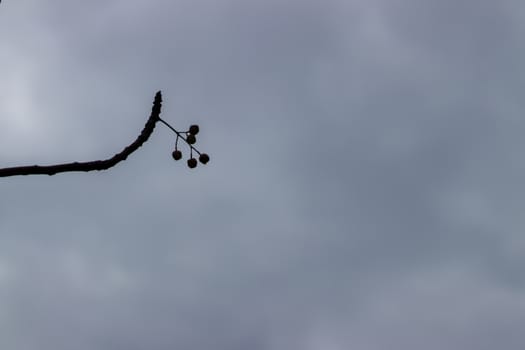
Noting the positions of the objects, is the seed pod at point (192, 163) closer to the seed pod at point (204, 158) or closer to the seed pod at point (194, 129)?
the seed pod at point (204, 158)

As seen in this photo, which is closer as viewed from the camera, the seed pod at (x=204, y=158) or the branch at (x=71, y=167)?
the branch at (x=71, y=167)

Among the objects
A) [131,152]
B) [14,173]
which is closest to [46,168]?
[14,173]

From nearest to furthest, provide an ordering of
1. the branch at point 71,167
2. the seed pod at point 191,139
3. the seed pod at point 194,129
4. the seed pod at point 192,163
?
the branch at point 71,167 → the seed pod at point 191,139 → the seed pod at point 194,129 → the seed pod at point 192,163

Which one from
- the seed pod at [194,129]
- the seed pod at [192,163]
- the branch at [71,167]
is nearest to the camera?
the branch at [71,167]

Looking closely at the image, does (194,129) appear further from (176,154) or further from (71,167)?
(71,167)

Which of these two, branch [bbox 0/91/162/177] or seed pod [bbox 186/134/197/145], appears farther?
seed pod [bbox 186/134/197/145]

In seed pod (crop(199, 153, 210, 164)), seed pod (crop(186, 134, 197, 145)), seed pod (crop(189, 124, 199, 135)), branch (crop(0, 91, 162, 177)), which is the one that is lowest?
branch (crop(0, 91, 162, 177))

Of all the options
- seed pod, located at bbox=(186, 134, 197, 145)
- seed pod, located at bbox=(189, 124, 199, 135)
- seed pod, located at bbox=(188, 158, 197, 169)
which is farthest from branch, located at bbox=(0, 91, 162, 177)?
seed pod, located at bbox=(188, 158, 197, 169)

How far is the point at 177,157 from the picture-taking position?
965 cm

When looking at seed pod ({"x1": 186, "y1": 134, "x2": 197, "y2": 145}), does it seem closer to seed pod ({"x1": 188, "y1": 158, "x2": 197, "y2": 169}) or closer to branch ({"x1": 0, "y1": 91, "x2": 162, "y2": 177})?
seed pod ({"x1": 188, "y1": 158, "x2": 197, "y2": 169})

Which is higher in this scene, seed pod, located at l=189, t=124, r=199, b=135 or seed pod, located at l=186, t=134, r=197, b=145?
seed pod, located at l=189, t=124, r=199, b=135

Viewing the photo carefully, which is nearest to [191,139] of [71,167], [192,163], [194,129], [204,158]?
[194,129]

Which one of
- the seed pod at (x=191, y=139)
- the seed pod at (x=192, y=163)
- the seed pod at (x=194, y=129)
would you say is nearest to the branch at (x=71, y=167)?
the seed pod at (x=191, y=139)

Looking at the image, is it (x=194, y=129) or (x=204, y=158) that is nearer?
(x=194, y=129)
